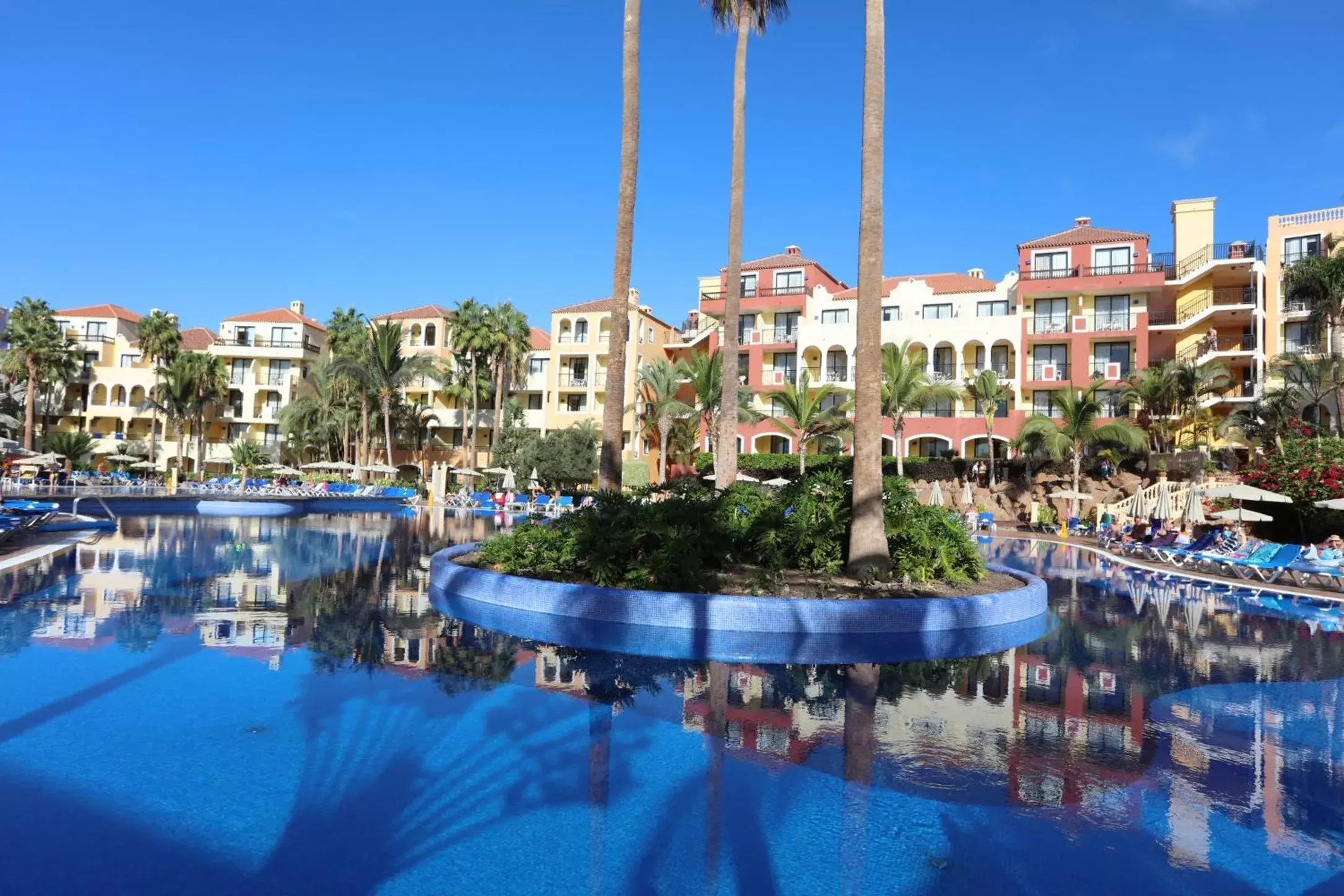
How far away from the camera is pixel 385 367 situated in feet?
159

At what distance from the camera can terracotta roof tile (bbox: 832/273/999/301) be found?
45.2m

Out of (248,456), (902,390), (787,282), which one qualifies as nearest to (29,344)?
(248,456)

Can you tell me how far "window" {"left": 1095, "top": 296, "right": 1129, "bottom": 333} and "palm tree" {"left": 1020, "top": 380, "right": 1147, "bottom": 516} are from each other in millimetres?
5614

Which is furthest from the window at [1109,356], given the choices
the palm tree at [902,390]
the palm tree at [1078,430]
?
the palm tree at [902,390]

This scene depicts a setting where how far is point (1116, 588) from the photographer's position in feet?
52.1

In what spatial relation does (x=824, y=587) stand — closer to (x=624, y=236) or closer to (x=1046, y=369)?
(x=624, y=236)

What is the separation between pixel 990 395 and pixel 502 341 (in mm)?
26540

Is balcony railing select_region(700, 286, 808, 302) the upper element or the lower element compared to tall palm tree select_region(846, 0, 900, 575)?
upper

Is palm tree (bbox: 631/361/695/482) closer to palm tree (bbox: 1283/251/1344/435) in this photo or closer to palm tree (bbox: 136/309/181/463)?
palm tree (bbox: 1283/251/1344/435)

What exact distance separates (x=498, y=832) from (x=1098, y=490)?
36.3 meters

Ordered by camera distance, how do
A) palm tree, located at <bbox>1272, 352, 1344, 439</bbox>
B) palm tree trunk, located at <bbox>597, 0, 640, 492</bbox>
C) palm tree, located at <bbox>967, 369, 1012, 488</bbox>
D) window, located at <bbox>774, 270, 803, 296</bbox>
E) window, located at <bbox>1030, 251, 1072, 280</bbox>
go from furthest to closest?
1. window, located at <bbox>774, 270, 803, 296</bbox>
2. window, located at <bbox>1030, 251, 1072, 280</bbox>
3. palm tree, located at <bbox>967, 369, 1012, 488</bbox>
4. palm tree, located at <bbox>1272, 352, 1344, 439</bbox>
5. palm tree trunk, located at <bbox>597, 0, 640, 492</bbox>

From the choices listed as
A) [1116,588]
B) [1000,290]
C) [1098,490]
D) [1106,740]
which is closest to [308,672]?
[1106,740]

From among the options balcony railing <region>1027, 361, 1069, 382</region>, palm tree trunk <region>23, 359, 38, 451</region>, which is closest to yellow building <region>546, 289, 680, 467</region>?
balcony railing <region>1027, 361, 1069, 382</region>

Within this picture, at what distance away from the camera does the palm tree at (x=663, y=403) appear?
138 feet
